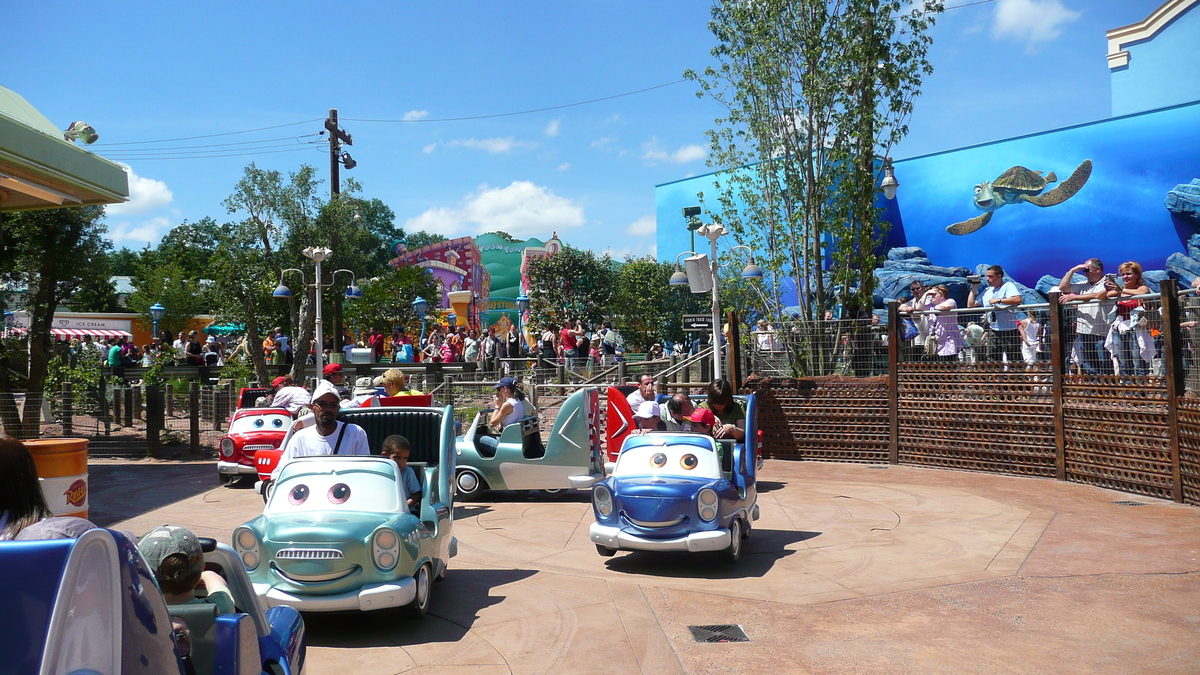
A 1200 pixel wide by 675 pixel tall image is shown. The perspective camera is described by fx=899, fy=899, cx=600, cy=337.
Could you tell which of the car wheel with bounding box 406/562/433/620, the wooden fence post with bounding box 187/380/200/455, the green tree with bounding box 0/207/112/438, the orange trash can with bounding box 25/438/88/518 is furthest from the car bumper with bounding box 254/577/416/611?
the green tree with bounding box 0/207/112/438

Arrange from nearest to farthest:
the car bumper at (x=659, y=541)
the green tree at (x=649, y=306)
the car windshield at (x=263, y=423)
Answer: the car bumper at (x=659, y=541) → the car windshield at (x=263, y=423) → the green tree at (x=649, y=306)

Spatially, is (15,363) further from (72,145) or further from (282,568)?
(282,568)

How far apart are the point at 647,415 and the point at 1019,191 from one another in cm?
1979

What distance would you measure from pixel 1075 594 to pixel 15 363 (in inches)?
718

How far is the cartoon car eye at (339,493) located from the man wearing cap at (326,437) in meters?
0.80

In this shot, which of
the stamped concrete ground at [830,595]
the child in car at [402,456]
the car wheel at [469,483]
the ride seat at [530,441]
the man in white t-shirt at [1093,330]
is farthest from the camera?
the car wheel at [469,483]

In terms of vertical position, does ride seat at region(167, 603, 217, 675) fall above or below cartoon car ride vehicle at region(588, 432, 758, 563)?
above

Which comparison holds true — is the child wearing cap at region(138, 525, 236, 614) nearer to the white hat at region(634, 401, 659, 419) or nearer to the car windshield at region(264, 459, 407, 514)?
the car windshield at region(264, 459, 407, 514)

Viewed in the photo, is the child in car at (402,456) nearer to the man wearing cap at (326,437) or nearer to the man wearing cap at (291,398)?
the man wearing cap at (326,437)

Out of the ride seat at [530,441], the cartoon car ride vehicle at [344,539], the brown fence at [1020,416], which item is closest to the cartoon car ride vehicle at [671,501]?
the cartoon car ride vehicle at [344,539]

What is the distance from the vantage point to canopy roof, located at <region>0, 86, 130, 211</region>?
9500 millimetres

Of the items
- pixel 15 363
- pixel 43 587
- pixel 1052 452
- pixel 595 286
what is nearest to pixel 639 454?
pixel 43 587

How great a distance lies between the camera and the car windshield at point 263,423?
13.1 m

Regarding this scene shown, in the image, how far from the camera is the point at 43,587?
2.05m
